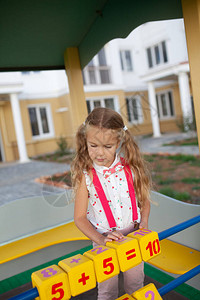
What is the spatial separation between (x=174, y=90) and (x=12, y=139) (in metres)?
7.61

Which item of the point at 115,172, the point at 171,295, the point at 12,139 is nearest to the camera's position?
the point at 115,172

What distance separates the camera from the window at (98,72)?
12.8 m

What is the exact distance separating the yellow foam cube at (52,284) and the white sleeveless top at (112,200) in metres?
0.45

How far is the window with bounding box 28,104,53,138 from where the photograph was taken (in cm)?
1239

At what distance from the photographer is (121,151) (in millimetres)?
1498

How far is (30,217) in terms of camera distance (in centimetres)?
267

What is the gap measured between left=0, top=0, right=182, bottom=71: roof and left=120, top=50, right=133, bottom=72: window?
12319 mm

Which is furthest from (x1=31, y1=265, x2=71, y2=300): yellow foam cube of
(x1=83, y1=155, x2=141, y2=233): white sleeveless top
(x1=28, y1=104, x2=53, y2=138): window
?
(x1=28, y1=104, x2=53, y2=138): window

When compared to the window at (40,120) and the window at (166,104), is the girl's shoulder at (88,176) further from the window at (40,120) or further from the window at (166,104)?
the window at (166,104)

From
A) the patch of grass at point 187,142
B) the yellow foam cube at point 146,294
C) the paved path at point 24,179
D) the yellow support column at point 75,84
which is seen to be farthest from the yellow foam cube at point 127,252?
the patch of grass at point 187,142

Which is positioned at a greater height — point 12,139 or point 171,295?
point 12,139

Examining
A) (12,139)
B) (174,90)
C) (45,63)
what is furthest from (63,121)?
(45,63)

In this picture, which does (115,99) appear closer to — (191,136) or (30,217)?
(191,136)

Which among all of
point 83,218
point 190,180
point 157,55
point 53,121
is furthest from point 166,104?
point 83,218
